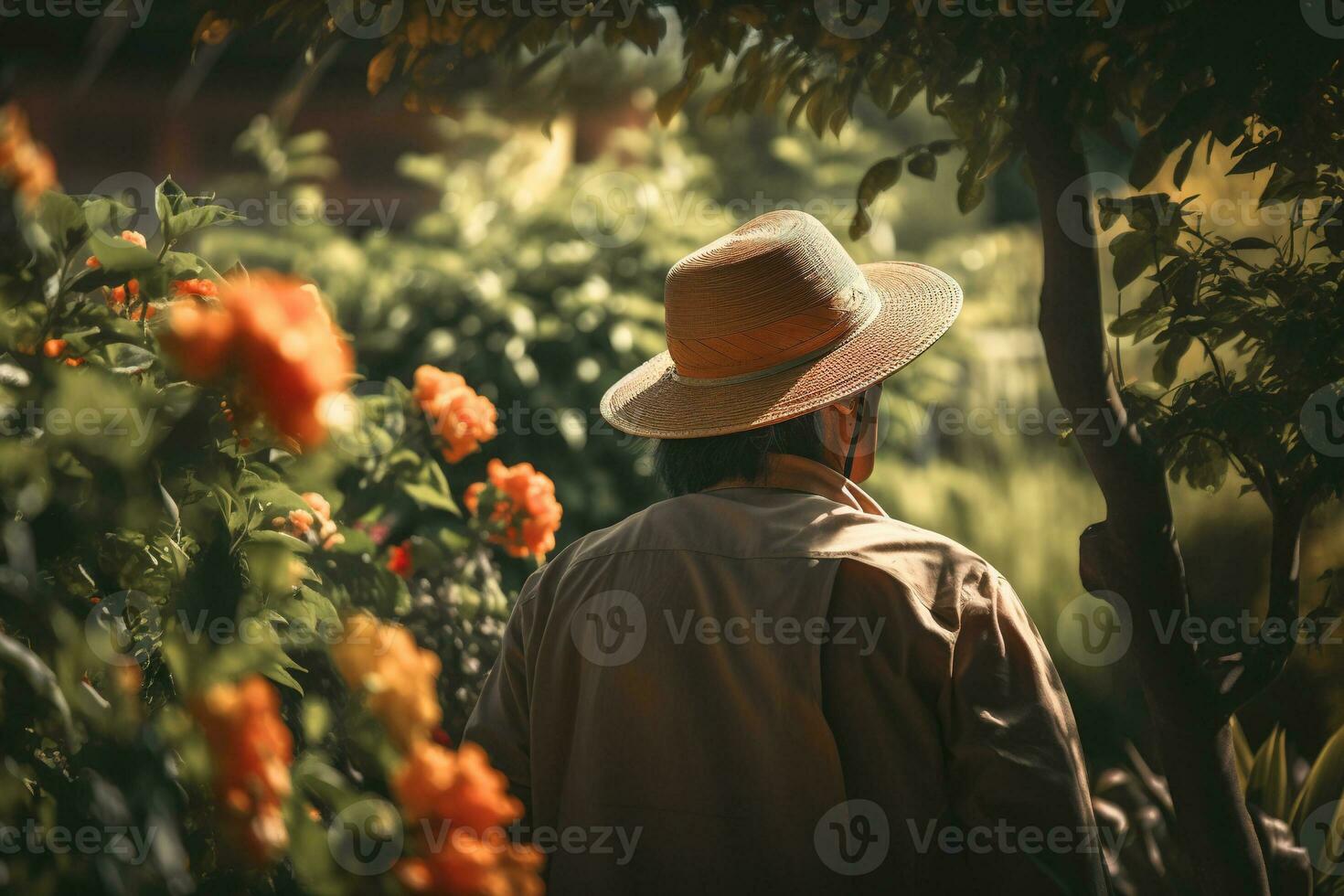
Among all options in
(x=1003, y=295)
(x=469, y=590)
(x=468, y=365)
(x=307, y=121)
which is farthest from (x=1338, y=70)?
(x=307, y=121)

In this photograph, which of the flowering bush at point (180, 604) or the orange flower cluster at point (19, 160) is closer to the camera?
the flowering bush at point (180, 604)

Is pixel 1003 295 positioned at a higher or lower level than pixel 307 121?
lower

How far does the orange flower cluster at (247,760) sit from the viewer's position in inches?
40.8

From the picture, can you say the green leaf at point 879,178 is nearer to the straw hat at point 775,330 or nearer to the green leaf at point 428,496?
the straw hat at point 775,330

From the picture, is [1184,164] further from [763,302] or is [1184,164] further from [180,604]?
[180,604]

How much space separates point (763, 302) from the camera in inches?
65.0

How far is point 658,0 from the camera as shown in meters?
2.01

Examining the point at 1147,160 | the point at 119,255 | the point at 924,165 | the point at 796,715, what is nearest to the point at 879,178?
the point at 924,165

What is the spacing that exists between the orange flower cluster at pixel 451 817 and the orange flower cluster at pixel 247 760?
0.39ft

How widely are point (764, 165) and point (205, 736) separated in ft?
32.2

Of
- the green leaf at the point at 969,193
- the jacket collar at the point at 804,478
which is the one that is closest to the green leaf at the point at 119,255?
the jacket collar at the point at 804,478

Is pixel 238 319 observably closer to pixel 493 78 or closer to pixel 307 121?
pixel 493 78

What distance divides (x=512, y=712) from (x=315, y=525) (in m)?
0.66

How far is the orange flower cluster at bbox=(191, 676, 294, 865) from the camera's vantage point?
104 cm
